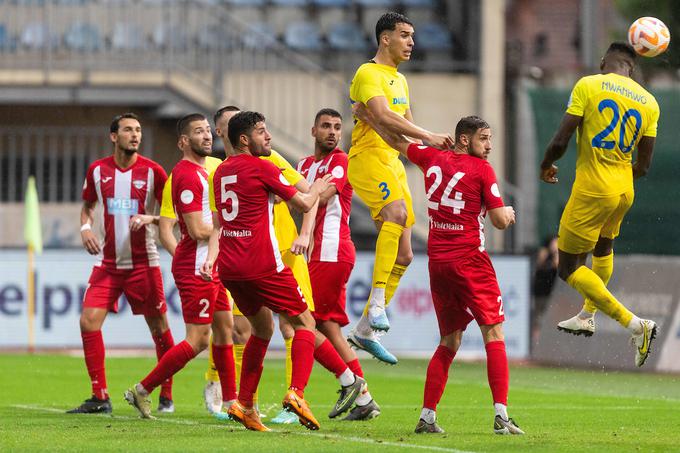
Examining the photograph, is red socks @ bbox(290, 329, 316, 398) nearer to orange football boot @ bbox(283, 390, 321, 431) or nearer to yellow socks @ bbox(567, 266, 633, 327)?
orange football boot @ bbox(283, 390, 321, 431)

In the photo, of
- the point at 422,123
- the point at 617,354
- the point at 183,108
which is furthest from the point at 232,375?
the point at 422,123

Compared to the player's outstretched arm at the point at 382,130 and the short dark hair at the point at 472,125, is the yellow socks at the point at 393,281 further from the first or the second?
the short dark hair at the point at 472,125

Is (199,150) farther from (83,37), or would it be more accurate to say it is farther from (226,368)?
(83,37)

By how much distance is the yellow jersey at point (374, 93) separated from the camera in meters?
12.3

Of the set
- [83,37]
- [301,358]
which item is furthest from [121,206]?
[83,37]

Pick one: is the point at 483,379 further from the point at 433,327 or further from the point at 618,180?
the point at 618,180

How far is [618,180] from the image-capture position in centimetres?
1191

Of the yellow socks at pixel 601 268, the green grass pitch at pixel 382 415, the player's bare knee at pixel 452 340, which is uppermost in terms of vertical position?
the yellow socks at pixel 601 268

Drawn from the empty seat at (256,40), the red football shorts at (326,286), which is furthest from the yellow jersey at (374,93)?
the empty seat at (256,40)

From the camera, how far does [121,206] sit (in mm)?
13438

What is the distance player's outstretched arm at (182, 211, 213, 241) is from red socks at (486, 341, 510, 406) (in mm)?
2757

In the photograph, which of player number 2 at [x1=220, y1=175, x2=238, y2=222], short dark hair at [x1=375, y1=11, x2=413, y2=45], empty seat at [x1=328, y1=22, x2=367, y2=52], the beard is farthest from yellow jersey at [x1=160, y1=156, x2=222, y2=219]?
empty seat at [x1=328, y1=22, x2=367, y2=52]

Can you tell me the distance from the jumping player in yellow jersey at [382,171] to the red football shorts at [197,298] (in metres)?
1.16

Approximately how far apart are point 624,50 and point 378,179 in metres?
2.18
